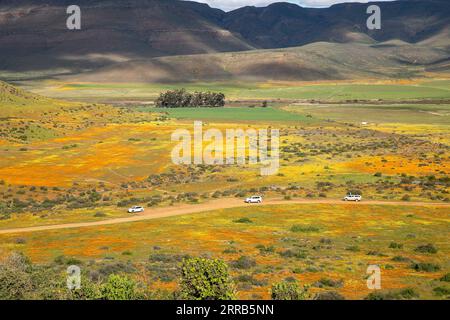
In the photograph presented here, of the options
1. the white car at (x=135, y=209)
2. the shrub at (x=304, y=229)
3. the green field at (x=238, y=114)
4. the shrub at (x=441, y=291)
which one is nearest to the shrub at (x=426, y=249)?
the shrub at (x=304, y=229)

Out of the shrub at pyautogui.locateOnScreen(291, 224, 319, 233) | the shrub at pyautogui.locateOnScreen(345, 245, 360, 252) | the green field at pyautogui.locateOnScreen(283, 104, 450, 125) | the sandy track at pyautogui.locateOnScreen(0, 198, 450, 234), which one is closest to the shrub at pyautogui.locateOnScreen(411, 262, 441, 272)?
the shrub at pyautogui.locateOnScreen(345, 245, 360, 252)

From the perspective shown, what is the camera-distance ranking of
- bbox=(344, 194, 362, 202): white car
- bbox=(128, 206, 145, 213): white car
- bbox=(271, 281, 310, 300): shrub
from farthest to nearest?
bbox=(344, 194, 362, 202): white car, bbox=(128, 206, 145, 213): white car, bbox=(271, 281, 310, 300): shrub

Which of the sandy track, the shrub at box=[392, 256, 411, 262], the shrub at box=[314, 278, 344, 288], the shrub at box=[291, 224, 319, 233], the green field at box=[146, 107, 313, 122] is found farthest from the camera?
the green field at box=[146, 107, 313, 122]

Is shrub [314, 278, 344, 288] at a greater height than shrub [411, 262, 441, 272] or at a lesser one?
greater

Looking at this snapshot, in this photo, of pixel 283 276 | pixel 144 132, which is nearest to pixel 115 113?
pixel 144 132

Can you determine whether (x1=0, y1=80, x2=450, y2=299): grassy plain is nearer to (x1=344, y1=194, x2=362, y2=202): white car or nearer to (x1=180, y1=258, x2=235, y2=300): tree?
(x1=344, y1=194, x2=362, y2=202): white car

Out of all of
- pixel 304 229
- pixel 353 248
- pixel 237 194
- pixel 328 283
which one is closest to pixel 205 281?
pixel 328 283
